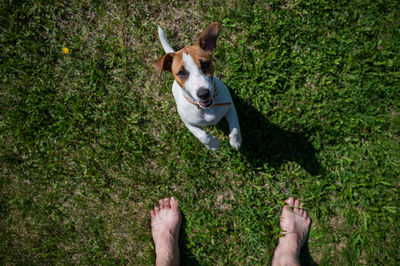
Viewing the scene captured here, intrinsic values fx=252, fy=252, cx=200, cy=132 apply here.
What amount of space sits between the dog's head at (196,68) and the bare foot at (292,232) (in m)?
2.14

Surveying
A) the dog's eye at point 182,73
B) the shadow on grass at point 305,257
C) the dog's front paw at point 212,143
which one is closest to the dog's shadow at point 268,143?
the dog's front paw at point 212,143

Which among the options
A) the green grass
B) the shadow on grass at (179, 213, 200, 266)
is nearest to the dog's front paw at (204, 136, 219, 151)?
the green grass

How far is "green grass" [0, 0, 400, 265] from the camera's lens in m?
3.62

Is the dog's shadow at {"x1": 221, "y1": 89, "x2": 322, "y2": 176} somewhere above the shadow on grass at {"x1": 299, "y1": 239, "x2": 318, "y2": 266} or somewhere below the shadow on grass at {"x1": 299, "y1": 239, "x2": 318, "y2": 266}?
above

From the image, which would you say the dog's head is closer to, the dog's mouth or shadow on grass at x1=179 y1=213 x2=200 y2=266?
the dog's mouth

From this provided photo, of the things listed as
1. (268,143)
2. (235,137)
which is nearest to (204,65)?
(235,137)

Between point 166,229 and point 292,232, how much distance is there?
1.79m

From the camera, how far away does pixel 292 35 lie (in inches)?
151

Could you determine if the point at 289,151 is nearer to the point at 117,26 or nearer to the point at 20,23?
the point at 117,26

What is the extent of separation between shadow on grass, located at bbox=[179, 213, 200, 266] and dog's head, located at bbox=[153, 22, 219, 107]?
86.9 inches

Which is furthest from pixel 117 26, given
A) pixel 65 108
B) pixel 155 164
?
pixel 155 164

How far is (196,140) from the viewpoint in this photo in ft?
12.5

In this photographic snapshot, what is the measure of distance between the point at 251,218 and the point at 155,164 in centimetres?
165

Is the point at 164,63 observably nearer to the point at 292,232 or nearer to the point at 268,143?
the point at 268,143
